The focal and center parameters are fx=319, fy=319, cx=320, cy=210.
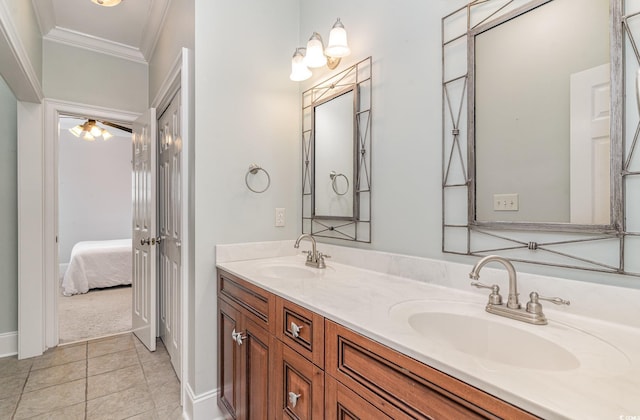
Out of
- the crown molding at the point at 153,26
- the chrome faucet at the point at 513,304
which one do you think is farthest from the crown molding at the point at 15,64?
the chrome faucet at the point at 513,304

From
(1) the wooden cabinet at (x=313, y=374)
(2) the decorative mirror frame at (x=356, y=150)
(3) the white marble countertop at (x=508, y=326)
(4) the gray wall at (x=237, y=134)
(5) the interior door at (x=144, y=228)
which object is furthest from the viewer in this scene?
(5) the interior door at (x=144, y=228)

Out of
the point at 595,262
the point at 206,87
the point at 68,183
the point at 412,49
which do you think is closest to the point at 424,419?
the point at 595,262

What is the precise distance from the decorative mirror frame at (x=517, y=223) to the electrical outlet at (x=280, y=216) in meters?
1.07

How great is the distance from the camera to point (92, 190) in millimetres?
5559

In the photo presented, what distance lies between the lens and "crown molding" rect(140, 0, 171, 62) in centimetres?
234

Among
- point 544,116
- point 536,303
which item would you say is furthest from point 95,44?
point 536,303

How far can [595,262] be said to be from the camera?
0.91 meters

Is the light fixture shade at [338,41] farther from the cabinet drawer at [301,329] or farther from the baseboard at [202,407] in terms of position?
the baseboard at [202,407]

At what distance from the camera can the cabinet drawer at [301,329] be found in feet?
3.36

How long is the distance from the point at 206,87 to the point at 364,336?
1.55 metres

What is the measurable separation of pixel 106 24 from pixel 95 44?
0.32 m

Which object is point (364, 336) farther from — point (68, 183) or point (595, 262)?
point (68, 183)

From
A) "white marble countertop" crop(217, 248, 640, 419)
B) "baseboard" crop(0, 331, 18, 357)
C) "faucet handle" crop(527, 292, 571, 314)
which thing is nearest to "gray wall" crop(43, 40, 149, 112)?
"baseboard" crop(0, 331, 18, 357)

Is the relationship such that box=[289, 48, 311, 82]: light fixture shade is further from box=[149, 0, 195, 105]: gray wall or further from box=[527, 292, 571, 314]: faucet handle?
box=[527, 292, 571, 314]: faucet handle
